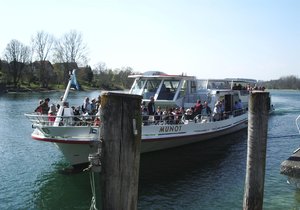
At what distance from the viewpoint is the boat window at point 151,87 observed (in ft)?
71.5

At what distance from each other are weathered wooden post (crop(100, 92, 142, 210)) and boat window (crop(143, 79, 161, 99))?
17087 millimetres

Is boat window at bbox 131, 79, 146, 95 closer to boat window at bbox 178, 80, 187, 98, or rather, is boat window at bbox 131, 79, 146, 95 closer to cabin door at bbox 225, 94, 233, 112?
boat window at bbox 178, 80, 187, 98

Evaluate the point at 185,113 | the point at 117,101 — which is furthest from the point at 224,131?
the point at 117,101

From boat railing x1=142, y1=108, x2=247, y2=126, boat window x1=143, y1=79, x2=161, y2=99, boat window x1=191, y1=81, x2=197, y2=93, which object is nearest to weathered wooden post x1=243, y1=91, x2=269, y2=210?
boat railing x1=142, y1=108, x2=247, y2=126

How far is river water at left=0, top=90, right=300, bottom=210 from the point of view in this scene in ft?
40.3

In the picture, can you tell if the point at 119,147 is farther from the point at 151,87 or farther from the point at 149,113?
the point at 151,87

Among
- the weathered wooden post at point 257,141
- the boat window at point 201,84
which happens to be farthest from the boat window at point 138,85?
the weathered wooden post at point 257,141

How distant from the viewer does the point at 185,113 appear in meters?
19.6

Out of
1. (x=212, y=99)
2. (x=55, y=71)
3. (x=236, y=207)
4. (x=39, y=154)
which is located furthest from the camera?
(x=55, y=71)

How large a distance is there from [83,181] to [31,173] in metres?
2.74

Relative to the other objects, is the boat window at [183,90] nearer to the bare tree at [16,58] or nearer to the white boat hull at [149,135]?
the white boat hull at [149,135]

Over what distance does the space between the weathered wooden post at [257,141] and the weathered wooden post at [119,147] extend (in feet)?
13.4

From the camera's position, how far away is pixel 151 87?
2194 centimetres

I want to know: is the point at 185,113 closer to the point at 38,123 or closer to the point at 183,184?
the point at 183,184
